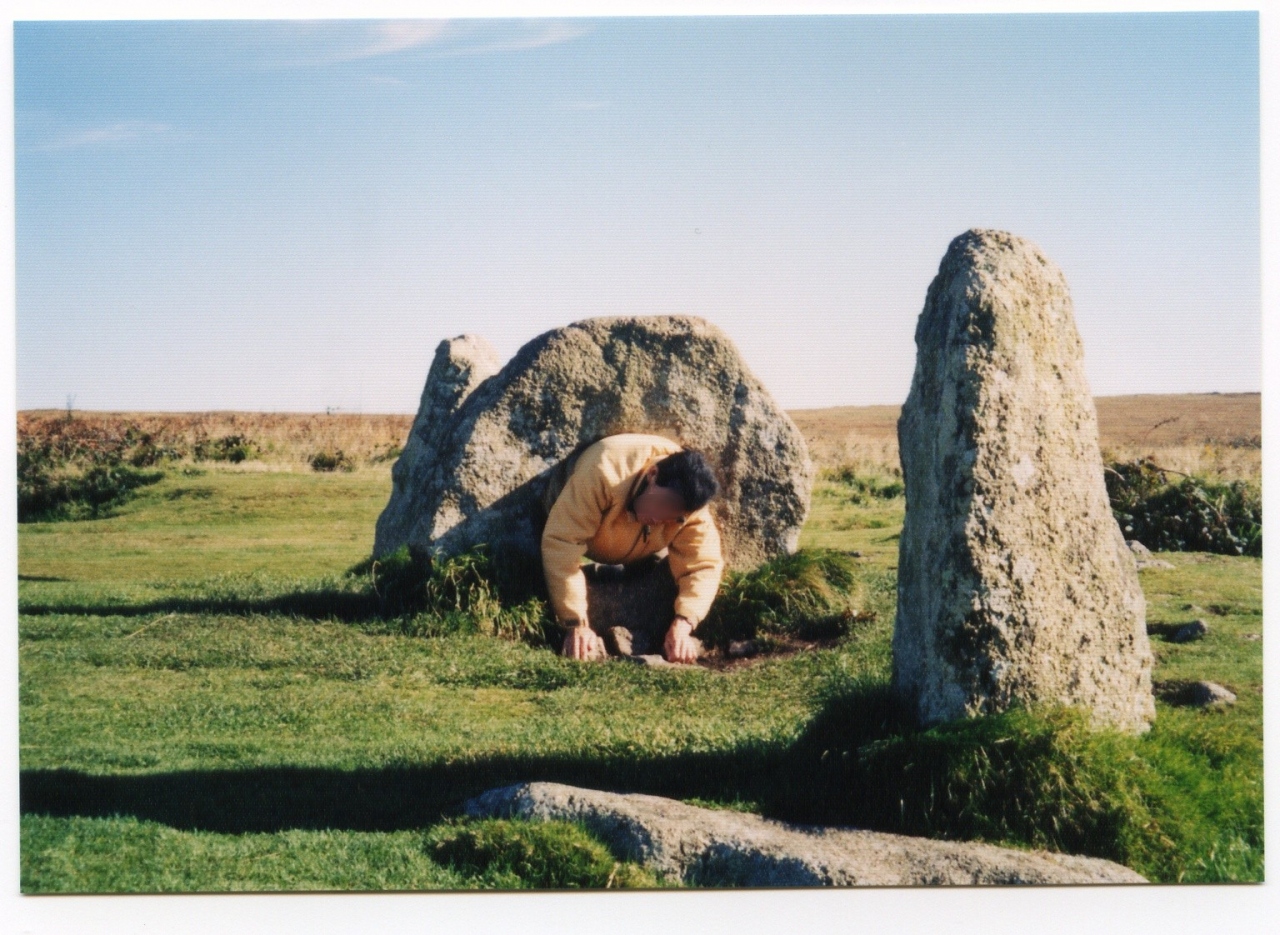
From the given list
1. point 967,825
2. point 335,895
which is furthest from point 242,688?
point 967,825

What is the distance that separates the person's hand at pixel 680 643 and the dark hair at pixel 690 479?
35.9 inches

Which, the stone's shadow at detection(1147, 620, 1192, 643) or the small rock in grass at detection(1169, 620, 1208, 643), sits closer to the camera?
the small rock in grass at detection(1169, 620, 1208, 643)

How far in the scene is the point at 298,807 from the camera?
6180 mm

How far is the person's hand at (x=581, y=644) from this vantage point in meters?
8.91

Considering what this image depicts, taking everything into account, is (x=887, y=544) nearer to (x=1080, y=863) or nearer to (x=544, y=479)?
(x=544, y=479)

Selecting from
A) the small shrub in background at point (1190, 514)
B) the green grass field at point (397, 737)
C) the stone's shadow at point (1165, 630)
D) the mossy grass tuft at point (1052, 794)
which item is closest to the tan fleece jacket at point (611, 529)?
the green grass field at point (397, 737)

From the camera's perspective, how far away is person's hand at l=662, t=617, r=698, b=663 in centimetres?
885

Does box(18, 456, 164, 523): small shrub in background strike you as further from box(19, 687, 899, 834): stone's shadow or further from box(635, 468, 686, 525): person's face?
box(19, 687, 899, 834): stone's shadow

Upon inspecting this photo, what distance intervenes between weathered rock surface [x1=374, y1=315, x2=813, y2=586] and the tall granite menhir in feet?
12.9

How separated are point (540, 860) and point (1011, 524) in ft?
8.93

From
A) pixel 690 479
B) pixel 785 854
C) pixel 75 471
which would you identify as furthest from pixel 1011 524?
pixel 75 471

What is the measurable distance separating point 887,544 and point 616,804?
10053 mm

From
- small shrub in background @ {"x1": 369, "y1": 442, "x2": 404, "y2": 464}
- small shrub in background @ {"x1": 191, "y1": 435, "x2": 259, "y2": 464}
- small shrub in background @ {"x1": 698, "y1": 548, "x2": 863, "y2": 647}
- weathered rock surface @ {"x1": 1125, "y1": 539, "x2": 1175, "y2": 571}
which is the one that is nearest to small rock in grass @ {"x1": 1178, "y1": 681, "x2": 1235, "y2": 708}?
small shrub in background @ {"x1": 698, "y1": 548, "x2": 863, "y2": 647}

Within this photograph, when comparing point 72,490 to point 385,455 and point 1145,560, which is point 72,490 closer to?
point 385,455
